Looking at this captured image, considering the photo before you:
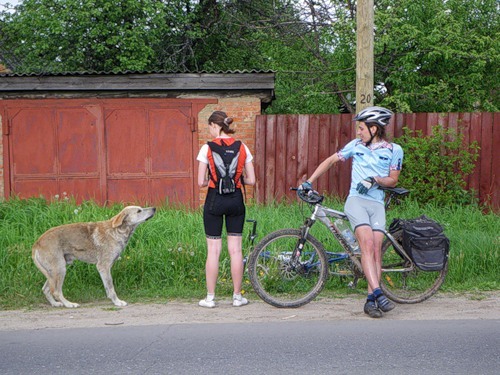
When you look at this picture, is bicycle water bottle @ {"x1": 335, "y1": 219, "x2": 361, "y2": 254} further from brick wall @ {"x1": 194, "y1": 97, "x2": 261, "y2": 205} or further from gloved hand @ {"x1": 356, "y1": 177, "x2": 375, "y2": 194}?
brick wall @ {"x1": 194, "y1": 97, "x2": 261, "y2": 205}

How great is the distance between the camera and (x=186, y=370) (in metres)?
4.44

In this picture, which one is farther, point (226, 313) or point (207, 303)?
point (207, 303)

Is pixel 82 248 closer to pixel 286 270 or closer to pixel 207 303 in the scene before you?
pixel 207 303

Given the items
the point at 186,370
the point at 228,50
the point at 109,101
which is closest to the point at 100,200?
the point at 109,101

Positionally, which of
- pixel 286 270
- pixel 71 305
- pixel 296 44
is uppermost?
pixel 296 44

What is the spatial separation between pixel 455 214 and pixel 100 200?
6639 millimetres

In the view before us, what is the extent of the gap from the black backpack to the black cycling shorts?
8cm

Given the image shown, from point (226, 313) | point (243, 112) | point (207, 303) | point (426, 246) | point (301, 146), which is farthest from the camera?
point (243, 112)

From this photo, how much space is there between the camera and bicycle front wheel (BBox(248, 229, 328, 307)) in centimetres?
636

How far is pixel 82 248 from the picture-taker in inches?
268

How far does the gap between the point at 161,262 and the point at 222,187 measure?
6.09 feet

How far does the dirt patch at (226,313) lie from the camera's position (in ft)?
19.5

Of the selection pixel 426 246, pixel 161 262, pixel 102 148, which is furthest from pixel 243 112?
pixel 426 246

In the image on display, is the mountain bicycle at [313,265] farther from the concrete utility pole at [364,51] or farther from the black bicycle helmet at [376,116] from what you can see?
the concrete utility pole at [364,51]
